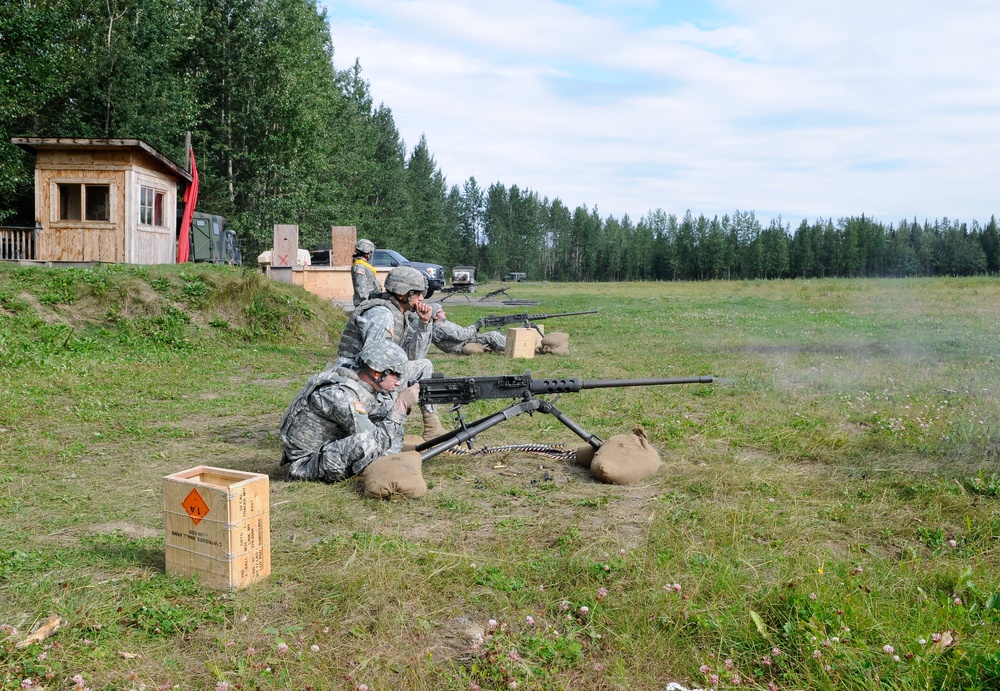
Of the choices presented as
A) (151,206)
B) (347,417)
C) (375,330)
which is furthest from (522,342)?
(151,206)

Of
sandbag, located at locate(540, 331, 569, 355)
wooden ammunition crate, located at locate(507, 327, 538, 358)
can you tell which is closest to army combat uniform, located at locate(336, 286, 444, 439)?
wooden ammunition crate, located at locate(507, 327, 538, 358)

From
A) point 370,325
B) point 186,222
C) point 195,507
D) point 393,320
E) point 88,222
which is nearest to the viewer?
point 195,507

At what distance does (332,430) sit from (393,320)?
1301 mm

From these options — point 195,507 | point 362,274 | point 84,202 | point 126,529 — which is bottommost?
point 126,529

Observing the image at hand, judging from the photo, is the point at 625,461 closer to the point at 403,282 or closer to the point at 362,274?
the point at 403,282

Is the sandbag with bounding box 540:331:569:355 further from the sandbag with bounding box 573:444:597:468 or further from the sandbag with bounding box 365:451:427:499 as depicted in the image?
the sandbag with bounding box 365:451:427:499

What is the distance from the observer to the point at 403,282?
811 cm

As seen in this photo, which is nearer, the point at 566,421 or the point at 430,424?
the point at 566,421

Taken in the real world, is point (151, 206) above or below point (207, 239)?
above

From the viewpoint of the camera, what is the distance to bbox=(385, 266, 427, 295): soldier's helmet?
319 inches

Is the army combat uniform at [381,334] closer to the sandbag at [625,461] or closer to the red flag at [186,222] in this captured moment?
the sandbag at [625,461]

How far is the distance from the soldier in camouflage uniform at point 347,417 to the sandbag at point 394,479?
42 cm

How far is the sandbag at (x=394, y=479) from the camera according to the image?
6309 millimetres

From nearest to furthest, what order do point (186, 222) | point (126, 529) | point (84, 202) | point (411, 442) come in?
point (126, 529), point (411, 442), point (84, 202), point (186, 222)
